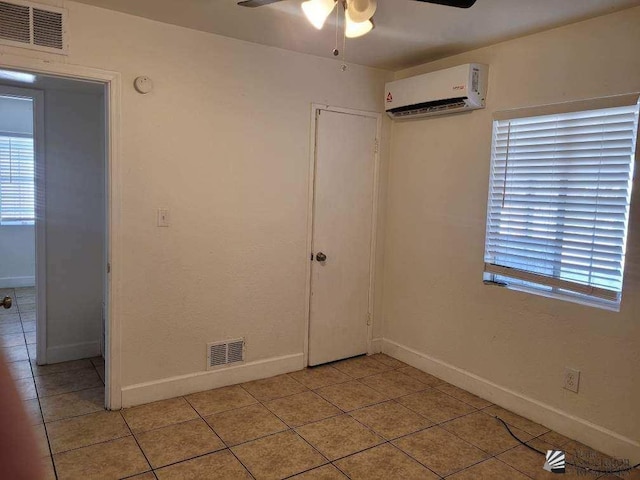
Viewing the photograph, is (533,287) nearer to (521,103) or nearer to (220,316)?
(521,103)

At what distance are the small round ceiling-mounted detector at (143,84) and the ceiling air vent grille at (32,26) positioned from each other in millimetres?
413

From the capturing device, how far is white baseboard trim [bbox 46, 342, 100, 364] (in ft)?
12.6

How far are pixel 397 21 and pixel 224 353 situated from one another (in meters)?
2.55

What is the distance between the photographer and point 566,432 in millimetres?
2910

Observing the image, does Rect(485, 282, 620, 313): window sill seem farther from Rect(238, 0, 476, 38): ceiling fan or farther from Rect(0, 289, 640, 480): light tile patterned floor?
Rect(238, 0, 476, 38): ceiling fan

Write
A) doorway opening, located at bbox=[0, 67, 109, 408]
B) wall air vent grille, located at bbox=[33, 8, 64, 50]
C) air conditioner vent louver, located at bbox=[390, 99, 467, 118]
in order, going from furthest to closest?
doorway opening, located at bbox=[0, 67, 109, 408]
air conditioner vent louver, located at bbox=[390, 99, 467, 118]
wall air vent grille, located at bbox=[33, 8, 64, 50]

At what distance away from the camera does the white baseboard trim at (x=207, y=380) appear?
10.3 ft

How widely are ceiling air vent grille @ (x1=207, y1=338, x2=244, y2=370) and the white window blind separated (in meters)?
4.70

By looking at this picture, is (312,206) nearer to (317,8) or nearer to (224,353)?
(224,353)

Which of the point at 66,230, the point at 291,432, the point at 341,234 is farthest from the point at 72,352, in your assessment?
the point at 341,234

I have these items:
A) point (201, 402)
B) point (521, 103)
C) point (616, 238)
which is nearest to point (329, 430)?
point (201, 402)

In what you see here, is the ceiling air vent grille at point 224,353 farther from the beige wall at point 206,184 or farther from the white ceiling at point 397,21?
the white ceiling at point 397,21

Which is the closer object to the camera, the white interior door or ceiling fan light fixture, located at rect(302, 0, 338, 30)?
ceiling fan light fixture, located at rect(302, 0, 338, 30)

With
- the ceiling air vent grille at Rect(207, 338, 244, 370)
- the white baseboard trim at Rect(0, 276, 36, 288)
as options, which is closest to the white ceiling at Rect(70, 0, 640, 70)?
the ceiling air vent grille at Rect(207, 338, 244, 370)
